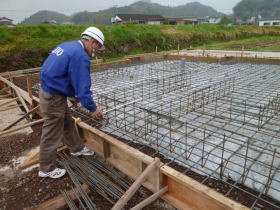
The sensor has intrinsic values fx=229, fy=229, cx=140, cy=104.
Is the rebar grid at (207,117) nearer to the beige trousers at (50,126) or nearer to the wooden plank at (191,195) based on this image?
the wooden plank at (191,195)

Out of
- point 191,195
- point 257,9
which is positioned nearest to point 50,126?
point 191,195

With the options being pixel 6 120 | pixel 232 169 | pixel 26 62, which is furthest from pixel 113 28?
pixel 232 169

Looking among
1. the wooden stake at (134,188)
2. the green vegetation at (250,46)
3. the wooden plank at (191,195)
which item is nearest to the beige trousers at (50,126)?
the wooden stake at (134,188)

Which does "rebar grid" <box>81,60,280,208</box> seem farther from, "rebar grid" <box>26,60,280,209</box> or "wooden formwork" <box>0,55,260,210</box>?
"wooden formwork" <box>0,55,260,210</box>

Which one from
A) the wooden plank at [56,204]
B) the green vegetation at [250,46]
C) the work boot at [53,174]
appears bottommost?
the wooden plank at [56,204]

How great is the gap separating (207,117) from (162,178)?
6.47ft

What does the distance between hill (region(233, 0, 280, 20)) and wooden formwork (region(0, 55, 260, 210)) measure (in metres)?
83.5

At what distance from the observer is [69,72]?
2340 millimetres

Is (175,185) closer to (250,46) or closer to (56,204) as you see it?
(56,204)

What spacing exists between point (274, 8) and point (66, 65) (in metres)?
92.3

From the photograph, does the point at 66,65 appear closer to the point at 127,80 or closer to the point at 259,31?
the point at 127,80

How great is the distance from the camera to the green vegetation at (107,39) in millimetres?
8977

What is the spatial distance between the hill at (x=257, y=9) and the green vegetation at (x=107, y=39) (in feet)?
216

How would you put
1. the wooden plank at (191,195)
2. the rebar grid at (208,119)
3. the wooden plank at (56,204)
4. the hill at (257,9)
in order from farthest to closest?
1. the hill at (257,9)
2. the rebar grid at (208,119)
3. the wooden plank at (56,204)
4. the wooden plank at (191,195)
